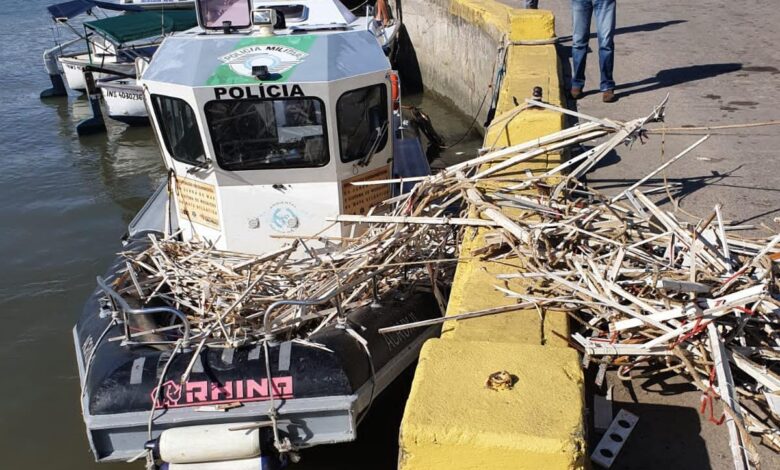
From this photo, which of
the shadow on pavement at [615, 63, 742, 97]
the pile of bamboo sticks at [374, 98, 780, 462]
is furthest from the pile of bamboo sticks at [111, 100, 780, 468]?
the shadow on pavement at [615, 63, 742, 97]

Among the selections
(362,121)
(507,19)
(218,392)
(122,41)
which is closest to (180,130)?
(362,121)

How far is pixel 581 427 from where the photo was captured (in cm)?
246

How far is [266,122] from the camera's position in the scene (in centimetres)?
560

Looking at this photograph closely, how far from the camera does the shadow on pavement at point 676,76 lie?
785 centimetres

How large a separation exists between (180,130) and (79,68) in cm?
1152

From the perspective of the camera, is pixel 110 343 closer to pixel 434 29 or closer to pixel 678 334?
pixel 678 334

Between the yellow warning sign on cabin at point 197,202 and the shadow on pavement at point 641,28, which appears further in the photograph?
the shadow on pavement at point 641,28

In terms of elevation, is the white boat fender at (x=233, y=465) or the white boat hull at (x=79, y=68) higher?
the white boat hull at (x=79, y=68)

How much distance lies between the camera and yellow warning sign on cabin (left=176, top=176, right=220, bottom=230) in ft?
19.4

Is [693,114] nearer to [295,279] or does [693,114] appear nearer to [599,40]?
[599,40]

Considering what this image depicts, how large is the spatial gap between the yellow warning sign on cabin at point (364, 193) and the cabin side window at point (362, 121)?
0.20 meters

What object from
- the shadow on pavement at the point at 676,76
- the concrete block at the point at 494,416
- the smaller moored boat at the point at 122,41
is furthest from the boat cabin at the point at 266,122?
the smaller moored boat at the point at 122,41

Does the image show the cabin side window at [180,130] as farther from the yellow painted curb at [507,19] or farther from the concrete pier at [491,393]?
the yellow painted curb at [507,19]

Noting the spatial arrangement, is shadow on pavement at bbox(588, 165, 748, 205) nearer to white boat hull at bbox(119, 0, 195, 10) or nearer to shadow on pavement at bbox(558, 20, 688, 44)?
shadow on pavement at bbox(558, 20, 688, 44)
